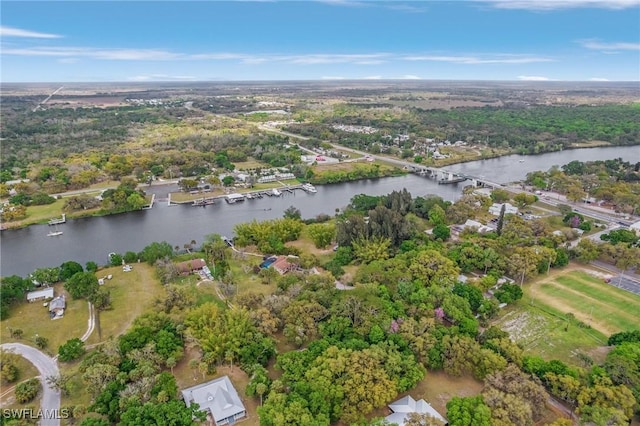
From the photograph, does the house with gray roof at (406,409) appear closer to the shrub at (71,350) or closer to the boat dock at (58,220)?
the shrub at (71,350)

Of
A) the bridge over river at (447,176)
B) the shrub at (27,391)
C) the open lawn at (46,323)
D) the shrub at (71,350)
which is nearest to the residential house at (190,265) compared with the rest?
the open lawn at (46,323)

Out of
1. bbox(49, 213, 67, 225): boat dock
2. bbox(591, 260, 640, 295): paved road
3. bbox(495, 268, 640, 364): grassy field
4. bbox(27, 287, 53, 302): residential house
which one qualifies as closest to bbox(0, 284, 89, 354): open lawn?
bbox(27, 287, 53, 302): residential house

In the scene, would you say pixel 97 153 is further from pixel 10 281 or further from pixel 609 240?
pixel 609 240

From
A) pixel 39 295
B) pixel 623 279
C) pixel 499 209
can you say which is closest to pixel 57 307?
pixel 39 295

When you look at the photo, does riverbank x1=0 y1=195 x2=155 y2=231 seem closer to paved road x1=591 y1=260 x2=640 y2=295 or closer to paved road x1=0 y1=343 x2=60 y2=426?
paved road x1=0 y1=343 x2=60 y2=426

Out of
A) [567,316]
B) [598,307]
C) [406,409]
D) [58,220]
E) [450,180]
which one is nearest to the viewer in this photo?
[406,409]

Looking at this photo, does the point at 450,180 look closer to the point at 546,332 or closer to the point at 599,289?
the point at 599,289
